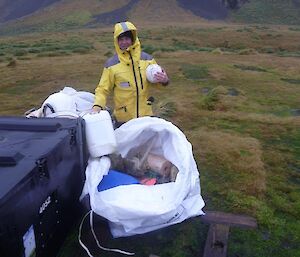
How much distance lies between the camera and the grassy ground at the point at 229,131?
3.38m

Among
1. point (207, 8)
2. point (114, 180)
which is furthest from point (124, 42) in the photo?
point (207, 8)

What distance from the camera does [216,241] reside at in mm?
3279

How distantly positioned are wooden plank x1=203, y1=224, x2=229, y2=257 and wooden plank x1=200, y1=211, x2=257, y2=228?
11 centimetres

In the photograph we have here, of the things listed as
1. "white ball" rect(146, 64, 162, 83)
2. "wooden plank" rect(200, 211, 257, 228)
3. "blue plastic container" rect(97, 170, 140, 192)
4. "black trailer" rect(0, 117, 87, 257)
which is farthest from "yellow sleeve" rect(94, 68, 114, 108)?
"wooden plank" rect(200, 211, 257, 228)

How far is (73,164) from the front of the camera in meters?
3.01

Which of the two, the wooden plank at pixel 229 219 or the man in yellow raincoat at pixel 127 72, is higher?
the man in yellow raincoat at pixel 127 72

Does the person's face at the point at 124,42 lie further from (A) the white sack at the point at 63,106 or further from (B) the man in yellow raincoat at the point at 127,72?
(A) the white sack at the point at 63,106

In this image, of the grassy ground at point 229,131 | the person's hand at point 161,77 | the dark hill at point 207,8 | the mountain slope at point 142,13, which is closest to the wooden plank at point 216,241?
the grassy ground at point 229,131

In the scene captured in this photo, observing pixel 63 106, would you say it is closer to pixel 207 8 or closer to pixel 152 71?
pixel 152 71

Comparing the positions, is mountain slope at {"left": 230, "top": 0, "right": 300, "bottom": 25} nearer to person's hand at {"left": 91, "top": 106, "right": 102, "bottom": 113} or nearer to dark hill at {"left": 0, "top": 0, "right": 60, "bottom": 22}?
dark hill at {"left": 0, "top": 0, "right": 60, "bottom": 22}

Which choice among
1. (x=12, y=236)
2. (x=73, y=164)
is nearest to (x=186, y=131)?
(x=73, y=164)

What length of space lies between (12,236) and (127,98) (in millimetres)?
2292

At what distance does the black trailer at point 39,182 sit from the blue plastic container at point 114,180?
199mm

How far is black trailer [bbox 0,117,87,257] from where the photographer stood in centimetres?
210
